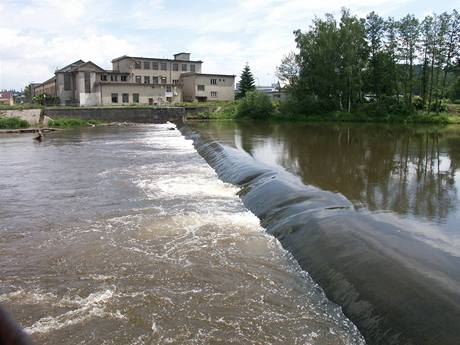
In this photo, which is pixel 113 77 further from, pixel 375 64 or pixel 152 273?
pixel 152 273

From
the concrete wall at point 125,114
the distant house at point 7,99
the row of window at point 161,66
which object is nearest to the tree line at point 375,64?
the concrete wall at point 125,114

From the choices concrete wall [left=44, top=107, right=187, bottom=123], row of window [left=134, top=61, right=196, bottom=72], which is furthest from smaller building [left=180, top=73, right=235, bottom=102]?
concrete wall [left=44, top=107, right=187, bottom=123]

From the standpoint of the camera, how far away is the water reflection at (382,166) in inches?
437

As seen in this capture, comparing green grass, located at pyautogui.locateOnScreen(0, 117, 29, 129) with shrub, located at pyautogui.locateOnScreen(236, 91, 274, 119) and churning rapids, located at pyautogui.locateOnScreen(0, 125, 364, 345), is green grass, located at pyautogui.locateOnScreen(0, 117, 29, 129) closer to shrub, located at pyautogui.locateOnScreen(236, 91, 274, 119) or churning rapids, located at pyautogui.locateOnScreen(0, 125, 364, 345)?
shrub, located at pyautogui.locateOnScreen(236, 91, 274, 119)

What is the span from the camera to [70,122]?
45.4 metres

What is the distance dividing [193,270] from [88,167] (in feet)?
41.4

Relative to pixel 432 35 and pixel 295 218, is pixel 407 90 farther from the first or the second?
pixel 295 218

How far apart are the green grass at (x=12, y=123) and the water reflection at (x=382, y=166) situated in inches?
1004

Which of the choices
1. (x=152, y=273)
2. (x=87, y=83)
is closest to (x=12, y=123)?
(x=87, y=83)

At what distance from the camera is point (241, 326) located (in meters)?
5.92

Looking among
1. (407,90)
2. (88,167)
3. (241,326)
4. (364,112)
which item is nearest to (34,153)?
(88,167)

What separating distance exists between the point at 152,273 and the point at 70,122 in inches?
1615

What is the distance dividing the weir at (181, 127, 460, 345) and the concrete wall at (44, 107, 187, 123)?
40.5 m

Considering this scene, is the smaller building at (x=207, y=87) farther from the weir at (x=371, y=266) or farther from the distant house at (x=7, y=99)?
the weir at (x=371, y=266)
